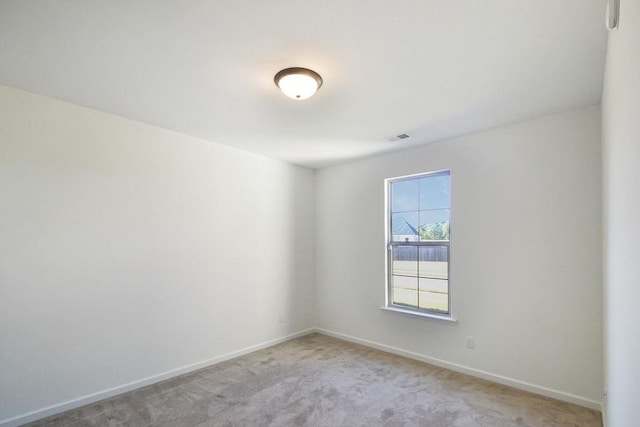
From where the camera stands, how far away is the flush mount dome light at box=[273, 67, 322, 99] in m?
2.24

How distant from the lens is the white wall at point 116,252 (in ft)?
8.55

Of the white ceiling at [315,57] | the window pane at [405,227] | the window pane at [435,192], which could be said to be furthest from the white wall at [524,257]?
the window pane at [405,227]

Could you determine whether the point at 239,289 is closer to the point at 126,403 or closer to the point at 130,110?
the point at 126,403

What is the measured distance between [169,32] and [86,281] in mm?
2344

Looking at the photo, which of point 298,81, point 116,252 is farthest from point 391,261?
point 116,252

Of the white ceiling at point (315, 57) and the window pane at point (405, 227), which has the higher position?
the white ceiling at point (315, 57)

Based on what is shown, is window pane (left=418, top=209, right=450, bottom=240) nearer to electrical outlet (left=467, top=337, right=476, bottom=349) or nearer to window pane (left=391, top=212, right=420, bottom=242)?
window pane (left=391, top=212, right=420, bottom=242)

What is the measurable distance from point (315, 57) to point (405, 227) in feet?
9.07

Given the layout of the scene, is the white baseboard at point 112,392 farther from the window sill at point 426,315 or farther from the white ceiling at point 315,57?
the white ceiling at point 315,57

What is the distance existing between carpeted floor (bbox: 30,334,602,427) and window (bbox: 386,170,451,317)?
0.81 metres

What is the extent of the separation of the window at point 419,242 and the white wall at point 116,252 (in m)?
1.76

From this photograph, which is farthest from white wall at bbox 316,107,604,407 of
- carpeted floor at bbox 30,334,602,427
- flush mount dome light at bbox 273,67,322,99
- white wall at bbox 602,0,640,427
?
flush mount dome light at bbox 273,67,322,99

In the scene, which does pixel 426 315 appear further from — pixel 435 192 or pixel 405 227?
pixel 435 192

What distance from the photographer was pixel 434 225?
3975mm
